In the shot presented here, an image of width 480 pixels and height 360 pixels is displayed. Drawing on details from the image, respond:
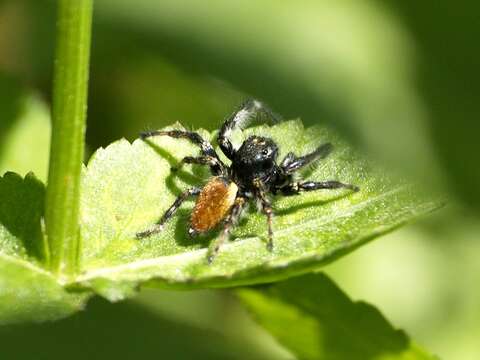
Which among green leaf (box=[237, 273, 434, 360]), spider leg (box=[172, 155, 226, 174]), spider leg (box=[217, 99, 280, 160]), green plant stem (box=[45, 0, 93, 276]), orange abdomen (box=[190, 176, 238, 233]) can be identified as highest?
spider leg (box=[217, 99, 280, 160])

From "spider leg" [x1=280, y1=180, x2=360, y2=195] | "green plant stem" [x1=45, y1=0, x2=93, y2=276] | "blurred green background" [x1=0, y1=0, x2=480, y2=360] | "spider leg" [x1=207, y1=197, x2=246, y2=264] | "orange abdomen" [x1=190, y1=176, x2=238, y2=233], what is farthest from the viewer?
"orange abdomen" [x1=190, y1=176, x2=238, y2=233]

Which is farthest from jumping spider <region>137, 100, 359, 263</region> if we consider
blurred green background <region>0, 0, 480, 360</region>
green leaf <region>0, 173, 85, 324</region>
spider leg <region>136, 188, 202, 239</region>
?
green leaf <region>0, 173, 85, 324</region>

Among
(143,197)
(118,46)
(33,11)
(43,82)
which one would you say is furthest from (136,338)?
(33,11)

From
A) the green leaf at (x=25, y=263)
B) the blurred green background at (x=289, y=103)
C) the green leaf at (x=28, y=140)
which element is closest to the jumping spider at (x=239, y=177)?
the blurred green background at (x=289, y=103)

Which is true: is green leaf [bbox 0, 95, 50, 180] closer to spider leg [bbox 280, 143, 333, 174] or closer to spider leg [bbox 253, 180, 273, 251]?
spider leg [bbox 253, 180, 273, 251]

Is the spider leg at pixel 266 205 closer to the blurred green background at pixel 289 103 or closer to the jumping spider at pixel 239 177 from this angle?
the jumping spider at pixel 239 177

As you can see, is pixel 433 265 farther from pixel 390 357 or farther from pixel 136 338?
pixel 136 338
